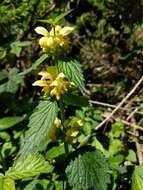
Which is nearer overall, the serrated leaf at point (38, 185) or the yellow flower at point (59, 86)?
the yellow flower at point (59, 86)

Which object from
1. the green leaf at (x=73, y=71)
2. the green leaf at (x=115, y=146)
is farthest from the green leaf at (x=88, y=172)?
the green leaf at (x=115, y=146)

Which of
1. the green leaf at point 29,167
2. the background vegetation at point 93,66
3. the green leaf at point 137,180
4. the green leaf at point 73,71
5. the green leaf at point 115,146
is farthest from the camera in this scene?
the background vegetation at point 93,66

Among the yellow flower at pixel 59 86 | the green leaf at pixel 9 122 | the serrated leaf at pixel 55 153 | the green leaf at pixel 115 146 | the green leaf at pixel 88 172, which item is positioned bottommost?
the green leaf at pixel 115 146

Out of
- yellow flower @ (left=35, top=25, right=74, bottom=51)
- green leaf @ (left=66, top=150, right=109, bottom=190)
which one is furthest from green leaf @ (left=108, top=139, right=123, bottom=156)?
yellow flower @ (left=35, top=25, right=74, bottom=51)

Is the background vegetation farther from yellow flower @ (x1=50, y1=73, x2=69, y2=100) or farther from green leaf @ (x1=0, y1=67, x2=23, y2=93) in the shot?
yellow flower @ (x1=50, y1=73, x2=69, y2=100)

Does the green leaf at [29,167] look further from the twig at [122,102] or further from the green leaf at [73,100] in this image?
the twig at [122,102]

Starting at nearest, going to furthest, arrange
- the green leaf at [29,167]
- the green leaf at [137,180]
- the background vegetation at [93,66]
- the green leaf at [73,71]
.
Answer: the green leaf at [73,71] → the green leaf at [29,167] → the green leaf at [137,180] → the background vegetation at [93,66]

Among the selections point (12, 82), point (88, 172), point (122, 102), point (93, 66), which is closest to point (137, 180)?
point (88, 172)
